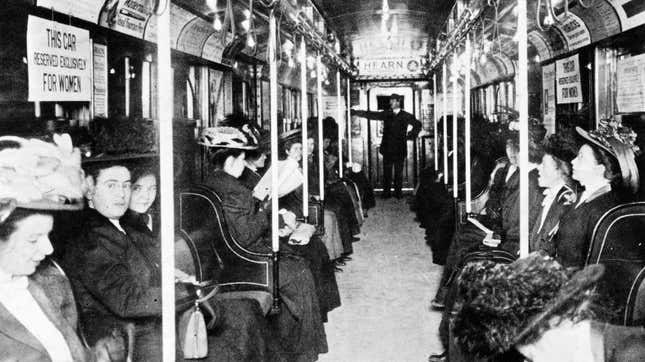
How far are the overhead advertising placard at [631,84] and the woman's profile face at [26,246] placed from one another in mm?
4864

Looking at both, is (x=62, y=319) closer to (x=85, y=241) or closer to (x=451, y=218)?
(x=85, y=241)

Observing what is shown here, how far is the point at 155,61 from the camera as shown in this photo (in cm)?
563

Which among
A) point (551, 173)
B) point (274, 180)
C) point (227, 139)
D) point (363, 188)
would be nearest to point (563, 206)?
point (551, 173)

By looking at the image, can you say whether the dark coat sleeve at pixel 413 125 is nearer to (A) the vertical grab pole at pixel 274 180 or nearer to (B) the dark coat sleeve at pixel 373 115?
(B) the dark coat sleeve at pixel 373 115

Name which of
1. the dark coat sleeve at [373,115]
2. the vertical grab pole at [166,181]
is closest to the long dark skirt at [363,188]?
the dark coat sleeve at [373,115]

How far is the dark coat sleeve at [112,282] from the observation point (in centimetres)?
271

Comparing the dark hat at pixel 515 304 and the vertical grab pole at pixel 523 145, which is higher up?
the vertical grab pole at pixel 523 145

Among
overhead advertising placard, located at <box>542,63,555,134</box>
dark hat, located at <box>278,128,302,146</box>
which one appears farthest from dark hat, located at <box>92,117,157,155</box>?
overhead advertising placard, located at <box>542,63,555,134</box>

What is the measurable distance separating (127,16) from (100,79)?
671 mm

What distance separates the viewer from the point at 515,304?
170 centimetres

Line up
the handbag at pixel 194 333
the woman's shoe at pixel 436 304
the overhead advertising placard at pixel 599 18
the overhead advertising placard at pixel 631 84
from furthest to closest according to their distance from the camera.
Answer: the overhead advertising placard at pixel 599 18
the overhead advertising placard at pixel 631 84
the woman's shoe at pixel 436 304
the handbag at pixel 194 333

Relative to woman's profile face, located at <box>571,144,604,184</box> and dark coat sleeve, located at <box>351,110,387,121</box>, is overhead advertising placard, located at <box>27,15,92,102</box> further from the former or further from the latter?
dark coat sleeve, located at <box>351,110,387,121</box>

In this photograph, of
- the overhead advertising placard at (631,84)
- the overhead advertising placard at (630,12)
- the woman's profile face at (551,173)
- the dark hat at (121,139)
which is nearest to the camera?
the dark hat at (121,139)

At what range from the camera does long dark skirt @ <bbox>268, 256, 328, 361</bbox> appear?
169 inches
